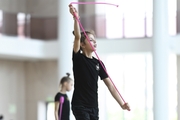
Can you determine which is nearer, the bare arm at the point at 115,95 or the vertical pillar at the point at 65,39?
the bare arm at the point at 115,95

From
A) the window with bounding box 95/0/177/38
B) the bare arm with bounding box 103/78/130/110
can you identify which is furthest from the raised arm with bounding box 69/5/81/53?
the window with bounding box 95/0/177/38

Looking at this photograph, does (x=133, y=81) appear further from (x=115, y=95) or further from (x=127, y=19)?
(x=115, y=95)

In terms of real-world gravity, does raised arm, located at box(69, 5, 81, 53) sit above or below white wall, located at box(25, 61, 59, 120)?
above

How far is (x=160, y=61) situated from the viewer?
9938mm

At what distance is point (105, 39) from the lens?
38.2ft

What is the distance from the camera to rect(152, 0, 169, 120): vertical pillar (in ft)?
32.6

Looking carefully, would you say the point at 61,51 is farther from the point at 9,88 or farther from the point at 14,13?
the point at 9,88

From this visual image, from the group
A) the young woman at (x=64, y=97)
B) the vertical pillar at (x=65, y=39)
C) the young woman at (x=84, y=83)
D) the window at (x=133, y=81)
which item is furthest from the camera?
the window at (x=133, y=81)

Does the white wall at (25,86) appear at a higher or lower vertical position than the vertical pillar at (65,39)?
lower

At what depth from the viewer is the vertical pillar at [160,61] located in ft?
32.6

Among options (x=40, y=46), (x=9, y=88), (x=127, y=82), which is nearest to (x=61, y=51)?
(x=40, y=46)

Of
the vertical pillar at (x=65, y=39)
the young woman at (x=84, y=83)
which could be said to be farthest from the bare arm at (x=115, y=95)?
the vertical pillar at (x=65, y=39)

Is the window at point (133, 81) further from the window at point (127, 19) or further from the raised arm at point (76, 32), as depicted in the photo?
the raised arm at point (76, 32)

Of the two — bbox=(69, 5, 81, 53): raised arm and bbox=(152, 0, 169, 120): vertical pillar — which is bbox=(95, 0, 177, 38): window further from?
bbox=(69, 5, 81, 53): raised arm
